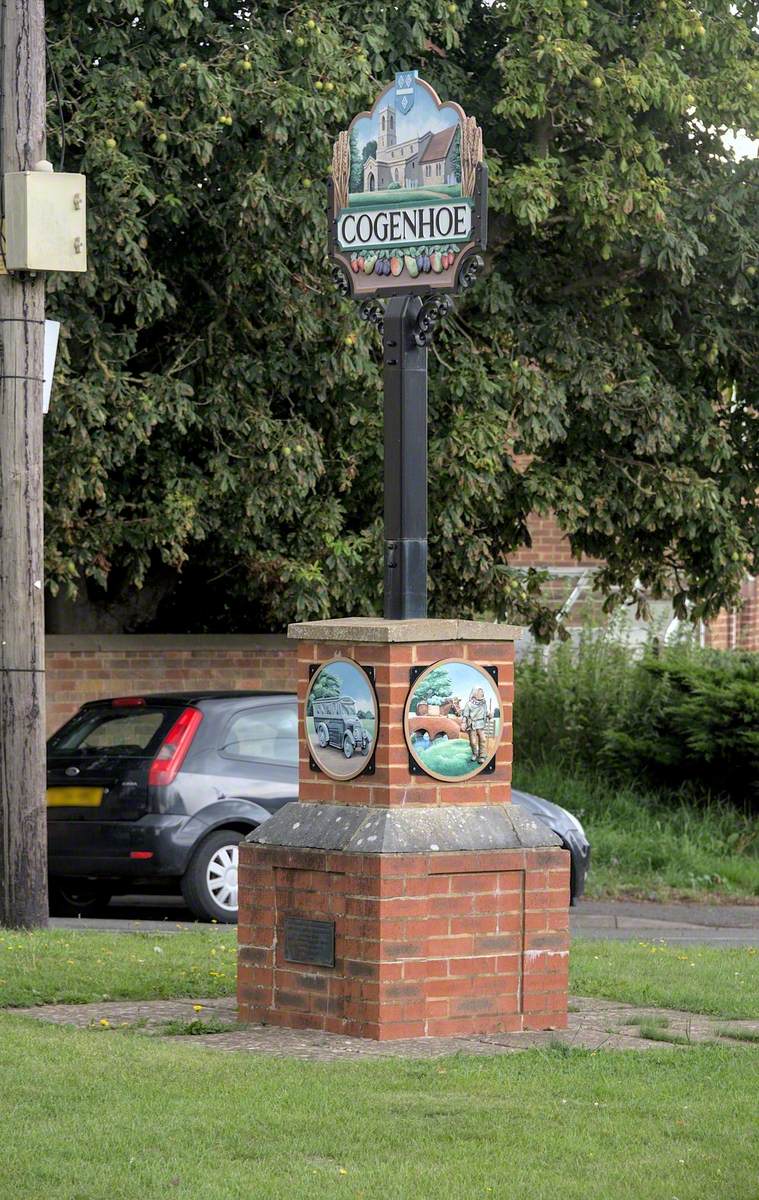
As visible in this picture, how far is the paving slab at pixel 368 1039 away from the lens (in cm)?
712

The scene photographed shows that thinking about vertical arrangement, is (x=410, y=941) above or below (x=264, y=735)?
below

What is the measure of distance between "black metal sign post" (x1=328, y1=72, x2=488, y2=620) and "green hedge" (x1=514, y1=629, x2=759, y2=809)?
8964 millimetres

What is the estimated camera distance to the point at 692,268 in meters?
14.9

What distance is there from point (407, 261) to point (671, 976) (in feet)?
12.5

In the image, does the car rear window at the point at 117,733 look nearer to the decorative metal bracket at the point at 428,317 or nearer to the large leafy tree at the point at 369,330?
the large leafy tree at the point at 369,330

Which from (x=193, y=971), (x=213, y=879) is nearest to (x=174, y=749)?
(x=213, y=879)

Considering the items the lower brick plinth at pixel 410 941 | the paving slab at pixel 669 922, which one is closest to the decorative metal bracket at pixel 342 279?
the lower brick plinth at pixel 410 941

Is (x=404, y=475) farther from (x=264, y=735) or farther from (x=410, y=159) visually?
(x=264, y=735)

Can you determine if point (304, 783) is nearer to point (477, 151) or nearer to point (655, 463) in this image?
point (477, 151)

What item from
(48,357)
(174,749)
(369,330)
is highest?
(369,330)

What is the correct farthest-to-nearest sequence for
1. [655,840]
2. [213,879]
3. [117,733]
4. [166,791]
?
[655,840] → [117,733] → [213,879] → [166,791]

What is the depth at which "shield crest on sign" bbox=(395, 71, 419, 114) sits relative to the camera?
7.93m

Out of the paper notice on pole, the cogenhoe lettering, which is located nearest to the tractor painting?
the cogenhoe lettering

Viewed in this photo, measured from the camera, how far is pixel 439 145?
25.8 feet
